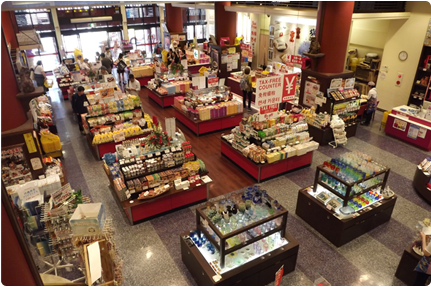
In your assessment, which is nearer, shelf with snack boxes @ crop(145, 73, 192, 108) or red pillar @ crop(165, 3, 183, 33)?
shelf with snack boxes @ crop(145, 73, 192, 108)

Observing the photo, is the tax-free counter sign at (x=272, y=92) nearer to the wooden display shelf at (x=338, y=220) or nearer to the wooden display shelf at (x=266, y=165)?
the wooden display shelf at (x=266, y=165)

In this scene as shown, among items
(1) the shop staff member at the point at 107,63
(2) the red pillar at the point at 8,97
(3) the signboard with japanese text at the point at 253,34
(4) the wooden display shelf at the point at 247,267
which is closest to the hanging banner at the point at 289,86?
(4) the wooden display shelf at the point at 247,267

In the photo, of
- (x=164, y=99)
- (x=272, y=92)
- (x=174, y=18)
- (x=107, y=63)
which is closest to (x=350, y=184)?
(x=272, y=92)

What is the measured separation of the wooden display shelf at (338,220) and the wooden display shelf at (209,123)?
494cm

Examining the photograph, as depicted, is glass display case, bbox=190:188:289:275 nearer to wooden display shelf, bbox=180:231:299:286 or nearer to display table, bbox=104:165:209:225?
wooden display shelf, bbox=180:231:299:286

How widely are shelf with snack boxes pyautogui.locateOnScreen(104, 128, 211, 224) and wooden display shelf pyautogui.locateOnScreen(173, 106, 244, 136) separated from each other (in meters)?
3.17

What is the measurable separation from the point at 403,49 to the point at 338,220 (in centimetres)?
913

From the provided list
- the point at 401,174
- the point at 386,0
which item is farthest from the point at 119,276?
the point at 386,0

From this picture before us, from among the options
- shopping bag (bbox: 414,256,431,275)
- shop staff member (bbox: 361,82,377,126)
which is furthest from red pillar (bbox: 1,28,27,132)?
shop staff member (bbox: 361,82,377,126)

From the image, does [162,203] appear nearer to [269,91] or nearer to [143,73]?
[269,91]

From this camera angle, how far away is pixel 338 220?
590 cm

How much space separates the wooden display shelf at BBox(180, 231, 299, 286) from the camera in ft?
15.9

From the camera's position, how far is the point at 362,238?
20.6 ft

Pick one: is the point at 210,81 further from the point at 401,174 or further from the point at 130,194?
the point at 401,174
